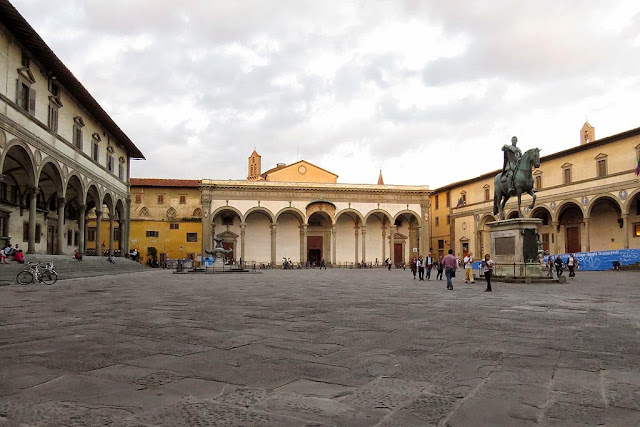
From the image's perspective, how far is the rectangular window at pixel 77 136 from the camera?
78.0 ft

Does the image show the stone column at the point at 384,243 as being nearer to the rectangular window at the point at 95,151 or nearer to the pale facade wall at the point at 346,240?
the pale facade wall at the point at 346,240

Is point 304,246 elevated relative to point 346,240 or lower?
lower

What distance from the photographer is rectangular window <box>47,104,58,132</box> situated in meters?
20.7

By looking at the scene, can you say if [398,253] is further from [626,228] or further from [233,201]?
[626,228]

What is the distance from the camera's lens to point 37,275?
13.6 metres

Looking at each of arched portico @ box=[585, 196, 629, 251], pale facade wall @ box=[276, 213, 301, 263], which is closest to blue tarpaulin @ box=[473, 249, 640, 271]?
arched portico @ box=[585, 196, 629, 251]

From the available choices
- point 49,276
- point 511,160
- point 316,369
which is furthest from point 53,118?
point 316,369

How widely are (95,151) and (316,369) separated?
89.1 ft

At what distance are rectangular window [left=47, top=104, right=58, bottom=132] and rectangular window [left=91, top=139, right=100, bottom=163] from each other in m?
5.33

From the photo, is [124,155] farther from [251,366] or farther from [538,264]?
[251,366]

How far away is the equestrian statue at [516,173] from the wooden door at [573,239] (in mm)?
21665

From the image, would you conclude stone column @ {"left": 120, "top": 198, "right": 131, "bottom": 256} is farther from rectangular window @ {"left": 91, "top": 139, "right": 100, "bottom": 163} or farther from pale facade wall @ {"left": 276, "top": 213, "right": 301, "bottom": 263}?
pale facade wall @ {"left": 276, "top": 213, "right": 301, "bottom": 263}

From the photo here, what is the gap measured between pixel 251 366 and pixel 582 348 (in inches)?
120

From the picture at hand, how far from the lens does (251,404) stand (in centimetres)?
268
